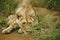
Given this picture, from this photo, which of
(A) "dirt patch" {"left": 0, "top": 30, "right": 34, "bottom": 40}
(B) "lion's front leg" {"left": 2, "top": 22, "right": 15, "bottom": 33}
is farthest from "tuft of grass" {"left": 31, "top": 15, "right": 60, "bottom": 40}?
(B) "lion's front leg" {"left": 2, "top": 22, "right": 15, "bottom": 33}

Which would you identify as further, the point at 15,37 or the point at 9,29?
the point at 9,29

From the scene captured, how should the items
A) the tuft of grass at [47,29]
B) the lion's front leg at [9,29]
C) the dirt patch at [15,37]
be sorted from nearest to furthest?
the tuft of grass at [47,29] → the dirt patch at [15,37] → the lion's front leg at [9,29]

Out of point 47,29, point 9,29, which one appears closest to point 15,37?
point 9,29

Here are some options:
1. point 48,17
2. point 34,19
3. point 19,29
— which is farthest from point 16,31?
point 48,17

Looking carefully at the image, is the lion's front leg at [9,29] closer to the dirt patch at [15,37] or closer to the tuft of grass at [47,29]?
the dirt patch at [15,37]

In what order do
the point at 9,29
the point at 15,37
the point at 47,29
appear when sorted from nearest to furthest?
1. the point at 47,29
2. the point at 15,37
3. the point at 9,29

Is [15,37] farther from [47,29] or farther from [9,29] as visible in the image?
[47,29]

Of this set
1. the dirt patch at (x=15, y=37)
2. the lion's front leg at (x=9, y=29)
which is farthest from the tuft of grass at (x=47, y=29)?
the lion's front leg at (x=9, y=29)

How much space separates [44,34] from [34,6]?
1.38 metres

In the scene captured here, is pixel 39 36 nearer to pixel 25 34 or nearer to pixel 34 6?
pixel 25 34

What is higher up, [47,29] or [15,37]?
[47,29]

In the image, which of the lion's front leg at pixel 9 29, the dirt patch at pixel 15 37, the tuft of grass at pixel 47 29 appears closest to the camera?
the tuft of grass at pixel 47 29

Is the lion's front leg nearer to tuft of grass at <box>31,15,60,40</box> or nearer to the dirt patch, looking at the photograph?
the dirt patch

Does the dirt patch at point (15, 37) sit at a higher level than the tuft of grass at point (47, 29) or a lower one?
lower
